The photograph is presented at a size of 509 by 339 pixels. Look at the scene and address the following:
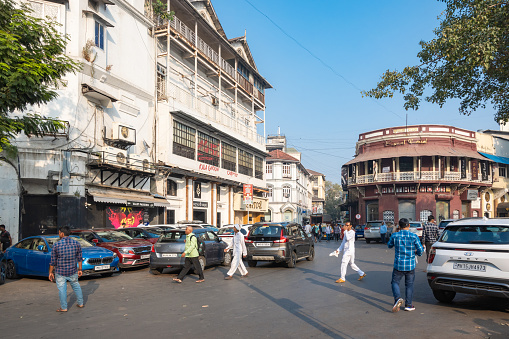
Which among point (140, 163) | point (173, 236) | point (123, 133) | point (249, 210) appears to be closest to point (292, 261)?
point (173, 236)

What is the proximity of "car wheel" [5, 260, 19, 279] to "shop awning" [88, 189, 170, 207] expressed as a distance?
24.9 feet

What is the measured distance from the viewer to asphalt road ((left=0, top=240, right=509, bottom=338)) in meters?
6.53

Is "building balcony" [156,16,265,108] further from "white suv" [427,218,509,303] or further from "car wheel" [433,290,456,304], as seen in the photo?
"car wheel" [433,290,456,304]

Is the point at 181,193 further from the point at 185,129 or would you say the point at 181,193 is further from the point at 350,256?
the point at 350,256

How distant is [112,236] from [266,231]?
5.82 metres

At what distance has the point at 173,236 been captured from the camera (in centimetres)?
1370

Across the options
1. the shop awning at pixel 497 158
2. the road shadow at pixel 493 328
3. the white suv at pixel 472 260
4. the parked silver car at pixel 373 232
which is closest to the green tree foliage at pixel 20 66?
the white suv at pixel 472 260

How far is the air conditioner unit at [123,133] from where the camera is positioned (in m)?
23.0

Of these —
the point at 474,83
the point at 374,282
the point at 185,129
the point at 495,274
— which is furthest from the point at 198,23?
the point at 495,274

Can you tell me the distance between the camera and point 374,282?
11703mm

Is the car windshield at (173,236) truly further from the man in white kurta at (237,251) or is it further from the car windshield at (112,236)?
the car windshield at (112,236)

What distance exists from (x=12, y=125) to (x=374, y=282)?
33.9ft

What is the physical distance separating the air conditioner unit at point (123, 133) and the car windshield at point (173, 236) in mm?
10895

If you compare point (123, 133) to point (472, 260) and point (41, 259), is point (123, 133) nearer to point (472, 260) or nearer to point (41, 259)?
point (41, 259)
